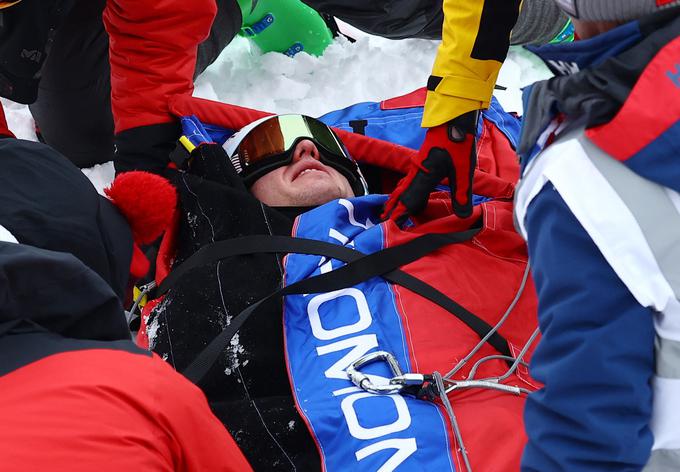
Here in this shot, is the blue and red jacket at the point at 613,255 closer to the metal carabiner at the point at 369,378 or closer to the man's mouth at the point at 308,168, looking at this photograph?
the metal carabiner at the point at 369,378

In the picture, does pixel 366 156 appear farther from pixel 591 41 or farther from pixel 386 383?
pixel 591 41

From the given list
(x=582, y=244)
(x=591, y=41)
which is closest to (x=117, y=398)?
(x=582, y=244)

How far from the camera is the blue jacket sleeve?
0.93 metres

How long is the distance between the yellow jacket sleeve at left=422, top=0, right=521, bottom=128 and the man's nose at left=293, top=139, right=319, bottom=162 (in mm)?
418

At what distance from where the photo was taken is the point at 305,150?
2.21 m

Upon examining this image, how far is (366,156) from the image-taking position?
2.36m

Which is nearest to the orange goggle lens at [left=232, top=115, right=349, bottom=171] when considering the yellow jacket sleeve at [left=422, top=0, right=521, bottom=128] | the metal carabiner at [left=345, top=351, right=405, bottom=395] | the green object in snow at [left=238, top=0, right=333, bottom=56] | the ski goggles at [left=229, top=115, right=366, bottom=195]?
the ski goggles at [left=229, top=115, right=366, bottom=195]

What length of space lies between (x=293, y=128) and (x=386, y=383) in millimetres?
956

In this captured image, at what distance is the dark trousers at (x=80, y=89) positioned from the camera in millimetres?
2607

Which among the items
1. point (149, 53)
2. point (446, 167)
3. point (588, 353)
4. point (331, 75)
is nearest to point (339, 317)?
point (446, 167)

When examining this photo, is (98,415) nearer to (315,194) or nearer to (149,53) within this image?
(315,194)

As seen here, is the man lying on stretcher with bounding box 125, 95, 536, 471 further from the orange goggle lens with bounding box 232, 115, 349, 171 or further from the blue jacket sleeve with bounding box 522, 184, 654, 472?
the blue jacket sleeve with bounding box 522, 184, 654, 472

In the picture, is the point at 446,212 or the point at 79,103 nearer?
the point at 446,212

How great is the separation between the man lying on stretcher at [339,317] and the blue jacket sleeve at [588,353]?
16.4 inches
